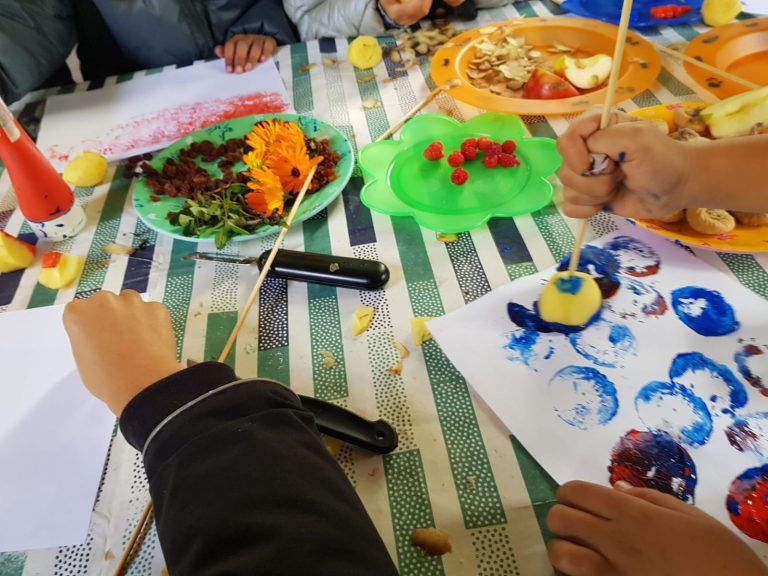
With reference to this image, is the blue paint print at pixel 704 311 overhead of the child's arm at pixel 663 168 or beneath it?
beneath

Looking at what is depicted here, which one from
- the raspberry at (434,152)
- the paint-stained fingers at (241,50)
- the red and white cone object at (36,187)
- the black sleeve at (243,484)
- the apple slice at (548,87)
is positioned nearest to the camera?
the black sleeve at (243,484)

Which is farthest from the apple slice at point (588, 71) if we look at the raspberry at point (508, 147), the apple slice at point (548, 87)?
the raspberry at point (508, 147)

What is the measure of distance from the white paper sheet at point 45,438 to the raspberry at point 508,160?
65 centimetres

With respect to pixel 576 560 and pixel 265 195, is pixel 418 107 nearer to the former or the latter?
pixel 265 195

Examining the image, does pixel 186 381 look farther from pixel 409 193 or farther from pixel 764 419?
pixel 764 419

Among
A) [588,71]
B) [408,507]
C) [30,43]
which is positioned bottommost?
[408,507]

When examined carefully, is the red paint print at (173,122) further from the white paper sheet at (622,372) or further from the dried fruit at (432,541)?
the dried fruit at (432,541)

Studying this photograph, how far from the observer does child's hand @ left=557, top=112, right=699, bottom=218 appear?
1.76 ft

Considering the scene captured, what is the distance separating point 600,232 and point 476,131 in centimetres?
30

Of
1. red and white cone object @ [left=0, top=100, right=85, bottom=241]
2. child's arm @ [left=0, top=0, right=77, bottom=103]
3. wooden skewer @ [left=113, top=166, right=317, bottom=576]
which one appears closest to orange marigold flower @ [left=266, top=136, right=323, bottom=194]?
wooden skewer @ [left=113, top=166, right=317, bottom=576]

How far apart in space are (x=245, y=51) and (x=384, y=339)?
0.88 metres

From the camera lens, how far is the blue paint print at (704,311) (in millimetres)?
572

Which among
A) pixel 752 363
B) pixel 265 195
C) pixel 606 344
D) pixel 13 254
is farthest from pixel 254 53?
pixel 752 363

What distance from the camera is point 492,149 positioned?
80 centimetres
